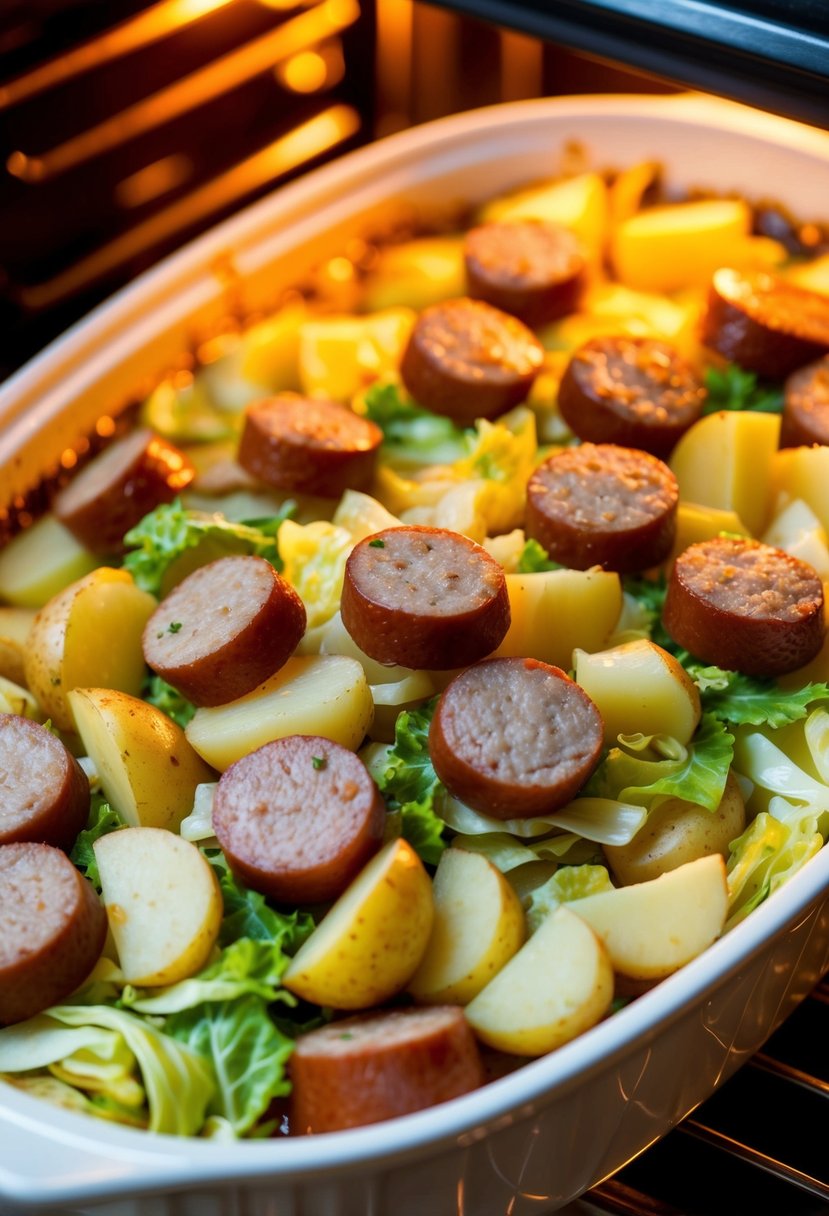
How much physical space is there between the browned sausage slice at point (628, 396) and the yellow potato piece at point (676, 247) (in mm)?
491

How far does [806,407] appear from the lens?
2.36 meters

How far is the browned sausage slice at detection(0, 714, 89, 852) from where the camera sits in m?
1.70

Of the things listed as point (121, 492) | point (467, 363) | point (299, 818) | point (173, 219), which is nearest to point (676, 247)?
point (467, 363)

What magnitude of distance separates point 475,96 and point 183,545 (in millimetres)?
2408

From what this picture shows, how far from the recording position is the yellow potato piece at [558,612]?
1.94 metres

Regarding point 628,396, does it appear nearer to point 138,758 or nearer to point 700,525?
point 700,525

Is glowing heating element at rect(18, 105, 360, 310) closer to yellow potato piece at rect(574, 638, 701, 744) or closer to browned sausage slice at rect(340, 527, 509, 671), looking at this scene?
browned sausage slice at rect(340, 527, 509, 671)

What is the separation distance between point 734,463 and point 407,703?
0.75 metres

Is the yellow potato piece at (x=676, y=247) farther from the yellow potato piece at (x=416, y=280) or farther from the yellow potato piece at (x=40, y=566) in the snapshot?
the yellow potato piece at (x=40, y=566)

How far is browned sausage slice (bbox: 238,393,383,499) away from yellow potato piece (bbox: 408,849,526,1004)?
2.68ft

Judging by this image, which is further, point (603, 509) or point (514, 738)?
point (603, 509)

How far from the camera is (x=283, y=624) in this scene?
1848 mm

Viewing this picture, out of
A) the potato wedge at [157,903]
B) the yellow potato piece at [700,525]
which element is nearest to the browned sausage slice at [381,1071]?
the potato wedge at [157,903]

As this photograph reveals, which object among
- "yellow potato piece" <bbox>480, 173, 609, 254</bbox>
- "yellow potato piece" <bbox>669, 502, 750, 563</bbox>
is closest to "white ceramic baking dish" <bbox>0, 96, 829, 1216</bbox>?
"yellow potato piece" <bbox>669, 502, 750, 563</bbox>
